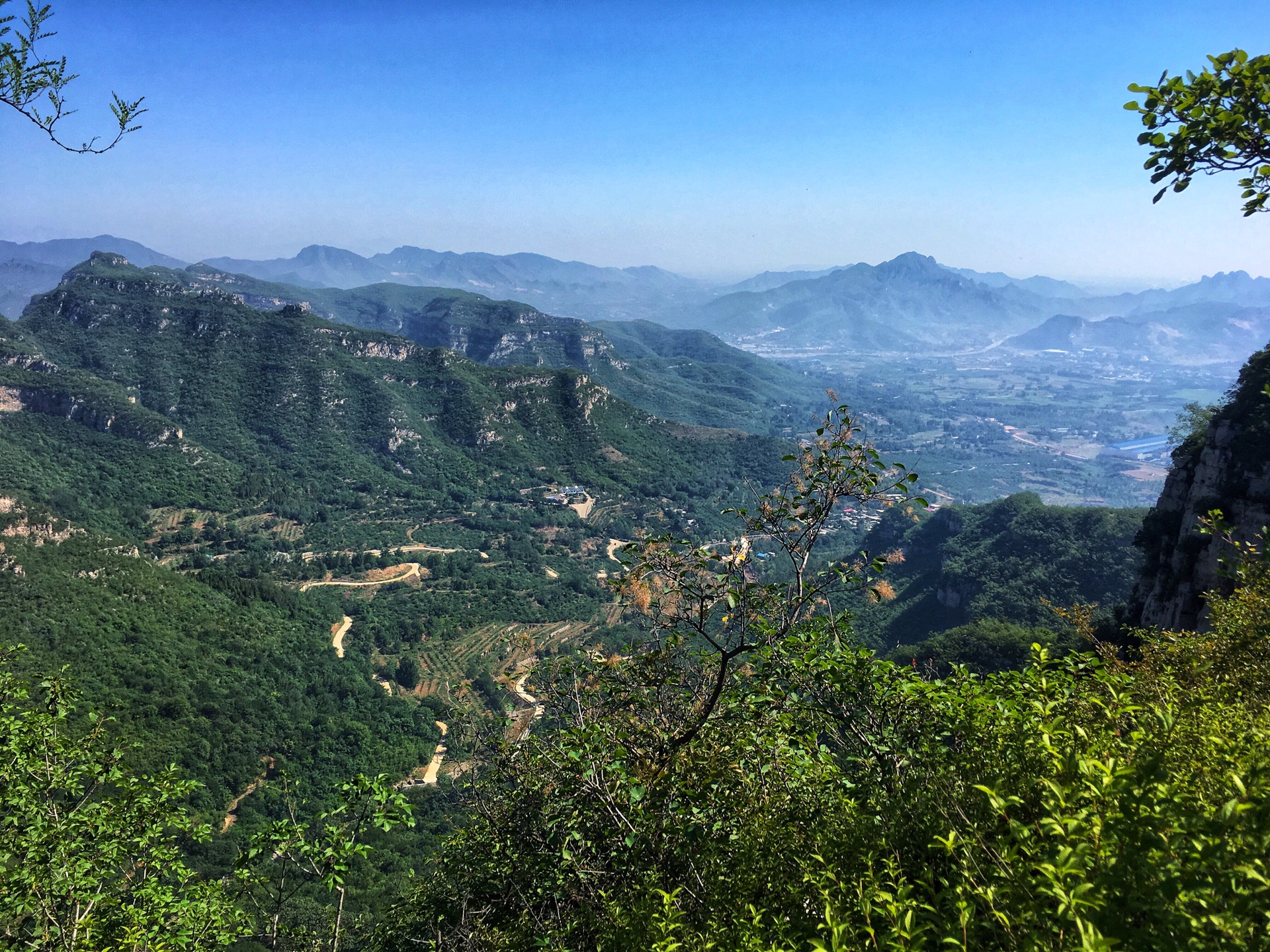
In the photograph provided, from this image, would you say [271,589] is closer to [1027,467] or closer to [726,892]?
[726,892]

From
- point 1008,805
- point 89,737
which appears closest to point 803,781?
point 1008,805

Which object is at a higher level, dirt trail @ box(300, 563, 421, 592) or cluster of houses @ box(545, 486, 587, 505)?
cluster of houses @ box(545, 486, 587, 505)

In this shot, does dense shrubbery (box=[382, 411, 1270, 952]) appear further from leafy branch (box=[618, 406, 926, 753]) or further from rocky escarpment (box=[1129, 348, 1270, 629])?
rocky escarpment (box=[1129, 348, 1270, 629])

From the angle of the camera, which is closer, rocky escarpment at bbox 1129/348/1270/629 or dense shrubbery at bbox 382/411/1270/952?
dense shrubbery at bbox 382/411/1270/952

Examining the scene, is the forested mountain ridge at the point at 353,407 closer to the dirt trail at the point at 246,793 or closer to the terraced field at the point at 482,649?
the terraced field at the point at 482,649

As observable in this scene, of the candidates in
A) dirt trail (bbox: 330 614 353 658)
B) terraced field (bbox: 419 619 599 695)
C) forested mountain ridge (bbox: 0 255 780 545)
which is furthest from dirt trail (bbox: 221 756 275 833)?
forested mountain ridge (bbox: 0 255 780 545)

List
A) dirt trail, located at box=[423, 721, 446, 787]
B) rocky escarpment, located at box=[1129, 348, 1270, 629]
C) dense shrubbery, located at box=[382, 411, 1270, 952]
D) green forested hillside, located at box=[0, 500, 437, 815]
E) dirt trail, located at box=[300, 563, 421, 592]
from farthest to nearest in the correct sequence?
dirt trail, located at box=[300, 563, 421, 592]
dirt trail, located at box=[423, 721, 446, 787]
green forested hillside, located at box=[0, 500, 437, 815]
rocky escarpment, located at box=[1129, 348, 1270, 629]
dense shrubbery, located at box=[382, 411, 1270, 952]
